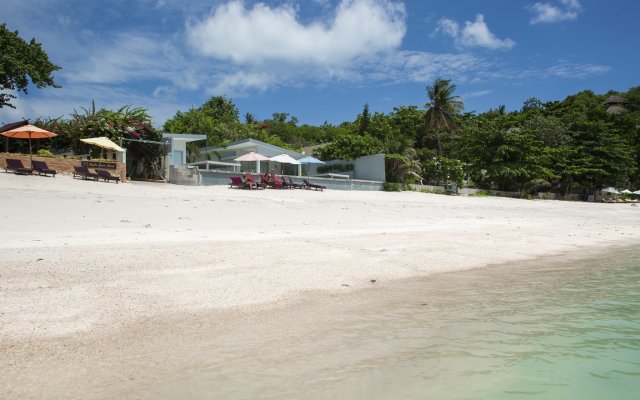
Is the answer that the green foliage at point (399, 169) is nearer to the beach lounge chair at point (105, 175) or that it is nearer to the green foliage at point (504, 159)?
the green foliage at point (504, 159)

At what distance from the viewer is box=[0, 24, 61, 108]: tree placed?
3169cm

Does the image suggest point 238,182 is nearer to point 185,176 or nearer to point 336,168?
point 185,176

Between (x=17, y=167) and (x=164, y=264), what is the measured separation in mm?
16199

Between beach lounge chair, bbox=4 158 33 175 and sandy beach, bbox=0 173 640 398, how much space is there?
15.6 feet

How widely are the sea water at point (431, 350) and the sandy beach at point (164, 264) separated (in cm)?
35

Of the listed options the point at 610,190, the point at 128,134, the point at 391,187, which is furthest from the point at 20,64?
the point at 610,190

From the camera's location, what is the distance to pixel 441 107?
51688 millimetres

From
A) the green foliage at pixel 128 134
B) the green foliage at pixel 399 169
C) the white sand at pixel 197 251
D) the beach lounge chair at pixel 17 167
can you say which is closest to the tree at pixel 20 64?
the green foliage at pixel 128 134

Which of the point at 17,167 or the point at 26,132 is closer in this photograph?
the point at 17,167

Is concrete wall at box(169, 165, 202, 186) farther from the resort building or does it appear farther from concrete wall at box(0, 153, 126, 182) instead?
concrete wall at box(0, 153, 126, 182)

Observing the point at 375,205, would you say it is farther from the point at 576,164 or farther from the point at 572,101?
the point at 572,101

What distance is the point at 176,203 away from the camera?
45.3 feet

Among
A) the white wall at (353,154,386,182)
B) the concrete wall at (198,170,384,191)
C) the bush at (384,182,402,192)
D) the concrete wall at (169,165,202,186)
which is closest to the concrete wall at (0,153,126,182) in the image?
the concrete wall at (169,165,202,186)

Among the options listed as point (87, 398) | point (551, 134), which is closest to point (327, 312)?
point (87, 398)
